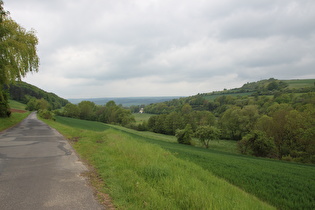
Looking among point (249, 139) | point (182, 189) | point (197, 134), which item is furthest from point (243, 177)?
point (197, 134)

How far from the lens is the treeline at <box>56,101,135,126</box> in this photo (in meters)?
84.6

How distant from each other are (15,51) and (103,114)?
85688 mm

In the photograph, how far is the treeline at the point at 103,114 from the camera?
84606 millimetres

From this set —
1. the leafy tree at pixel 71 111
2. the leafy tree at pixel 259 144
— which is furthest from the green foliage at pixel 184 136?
the leafy tree at pixel 71 111

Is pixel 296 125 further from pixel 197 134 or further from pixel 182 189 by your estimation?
pixel 182 189

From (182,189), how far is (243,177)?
588 centimetres

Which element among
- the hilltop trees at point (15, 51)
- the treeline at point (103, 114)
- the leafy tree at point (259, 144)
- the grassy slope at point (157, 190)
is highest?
the hilltop trees at point (15, 51)

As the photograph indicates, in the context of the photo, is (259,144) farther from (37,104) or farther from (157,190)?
(37,104)

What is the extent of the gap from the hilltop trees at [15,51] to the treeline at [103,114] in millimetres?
65458

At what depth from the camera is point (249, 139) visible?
1316 inches

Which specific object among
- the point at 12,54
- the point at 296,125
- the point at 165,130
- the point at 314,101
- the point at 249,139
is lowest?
the point at 165,130

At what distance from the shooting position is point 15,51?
593 inches

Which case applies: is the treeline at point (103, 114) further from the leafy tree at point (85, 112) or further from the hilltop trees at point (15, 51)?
the hilltop trees at point (15, 51)

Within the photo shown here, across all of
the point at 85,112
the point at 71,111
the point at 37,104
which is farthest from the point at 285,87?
the point at 37,104
